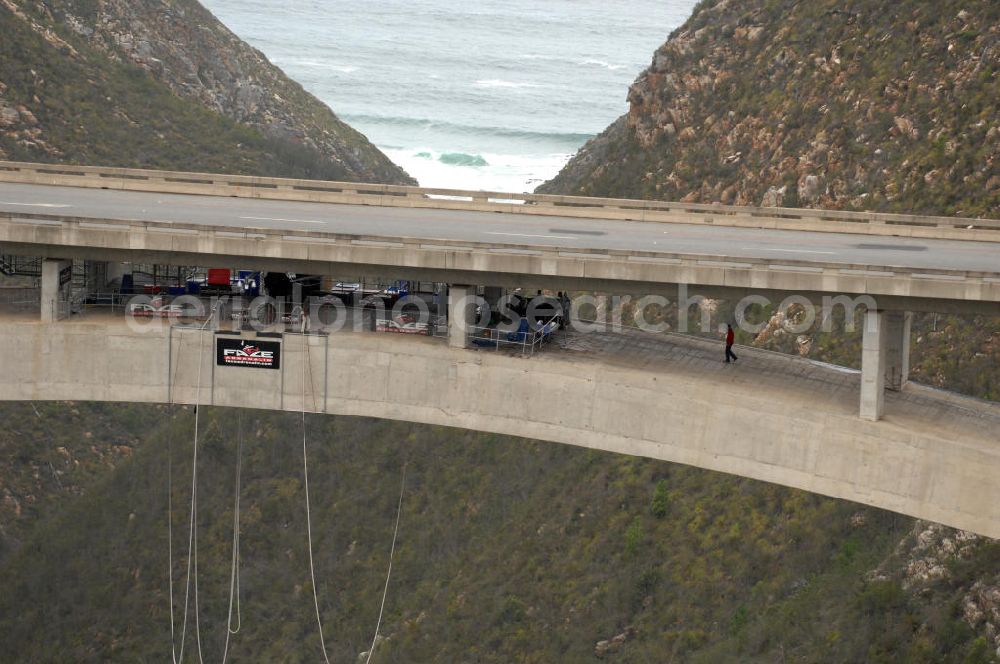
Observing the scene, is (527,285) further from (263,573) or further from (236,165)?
(236,165)

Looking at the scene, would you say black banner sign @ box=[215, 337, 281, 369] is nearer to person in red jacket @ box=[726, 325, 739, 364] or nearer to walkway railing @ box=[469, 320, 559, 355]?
walkway railing @ box=[469, 320, 559, 355]

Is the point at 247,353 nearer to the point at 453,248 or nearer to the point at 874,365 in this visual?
the point at 453,248

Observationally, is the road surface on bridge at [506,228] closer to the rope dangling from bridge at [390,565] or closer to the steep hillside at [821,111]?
the steep hillside at [821,111]

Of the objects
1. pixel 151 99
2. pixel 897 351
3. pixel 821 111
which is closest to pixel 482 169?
pixel 151 99

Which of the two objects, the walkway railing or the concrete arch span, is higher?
the walkway railing

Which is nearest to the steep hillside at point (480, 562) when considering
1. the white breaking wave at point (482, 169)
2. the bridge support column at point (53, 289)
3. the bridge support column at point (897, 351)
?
the bridge support column at point (897, 351)

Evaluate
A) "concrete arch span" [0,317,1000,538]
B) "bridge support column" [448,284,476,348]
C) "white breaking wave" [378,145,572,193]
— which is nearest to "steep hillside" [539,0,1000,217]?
"concrete arch span" [0,317,1000,538]
